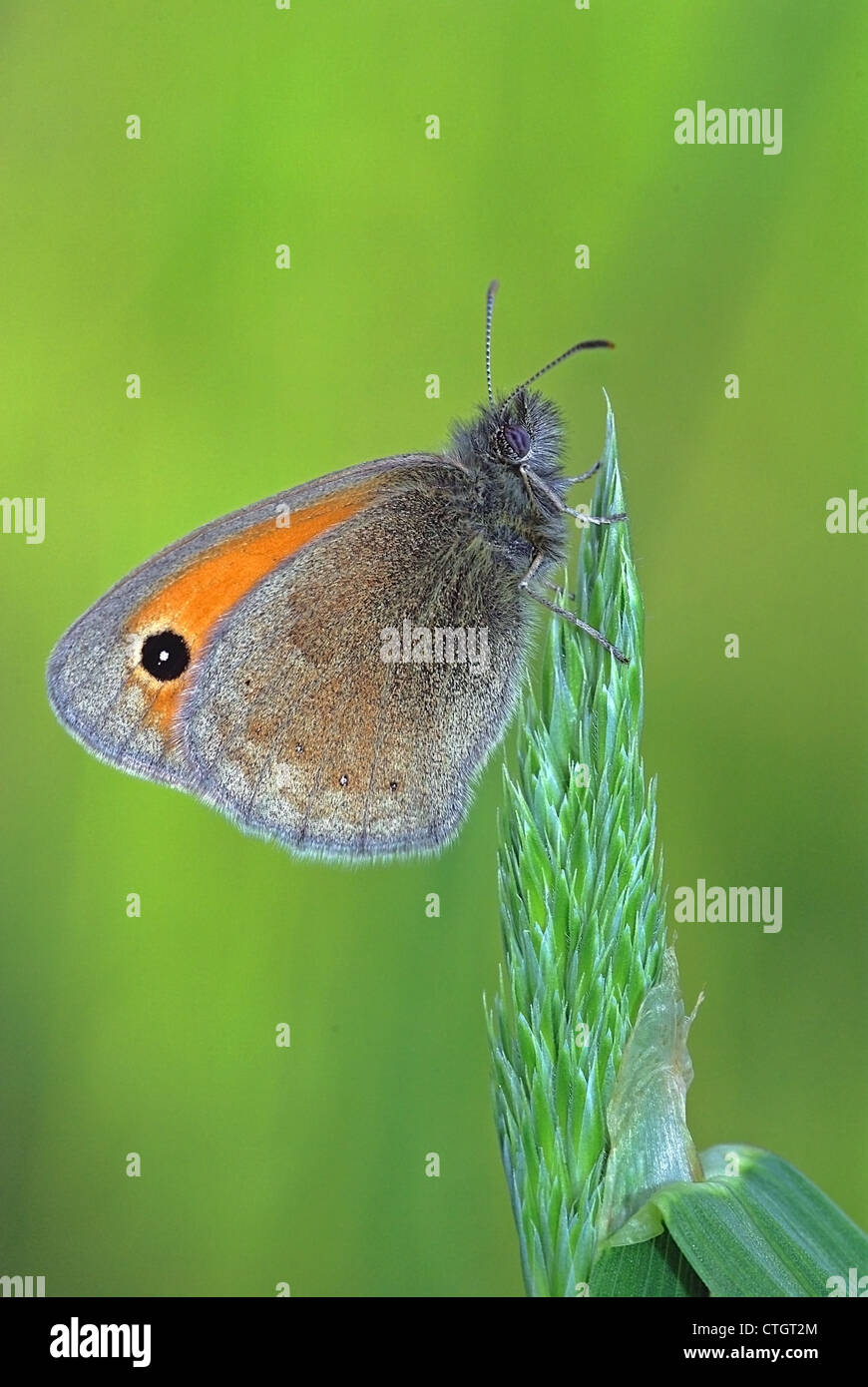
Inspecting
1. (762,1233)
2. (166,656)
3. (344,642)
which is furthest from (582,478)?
(762,1233)

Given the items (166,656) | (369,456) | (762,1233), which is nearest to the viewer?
(762,1233)

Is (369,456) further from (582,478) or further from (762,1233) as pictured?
(762,1233)

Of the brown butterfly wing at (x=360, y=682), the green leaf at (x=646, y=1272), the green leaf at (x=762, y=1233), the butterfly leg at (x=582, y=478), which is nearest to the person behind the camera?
the green leaf at (x=762, y=1233)

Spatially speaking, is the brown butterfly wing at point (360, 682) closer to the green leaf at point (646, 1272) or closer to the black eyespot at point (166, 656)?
the black eyespot at point (166, 656)

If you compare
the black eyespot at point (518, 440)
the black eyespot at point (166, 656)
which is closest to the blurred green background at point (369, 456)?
the black eyespot at point (518, 440)

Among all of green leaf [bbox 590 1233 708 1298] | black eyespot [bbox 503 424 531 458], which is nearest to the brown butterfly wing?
black eyespot [bbox 503 424 531 458]

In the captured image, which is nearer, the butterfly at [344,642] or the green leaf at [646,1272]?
the green leaf at [646,1272]

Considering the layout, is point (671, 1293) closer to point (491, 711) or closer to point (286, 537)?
point (491, 711)
